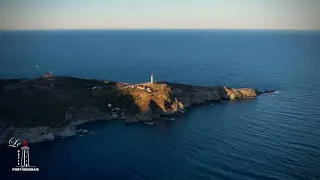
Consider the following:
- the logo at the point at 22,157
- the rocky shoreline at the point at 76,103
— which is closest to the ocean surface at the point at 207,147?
the logo at the point at 22,157

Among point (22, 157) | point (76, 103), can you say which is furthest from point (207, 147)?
point (76, 103)

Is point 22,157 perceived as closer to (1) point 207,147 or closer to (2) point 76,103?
(2) point 76,103

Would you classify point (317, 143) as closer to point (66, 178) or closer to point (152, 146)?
point (152, 146)

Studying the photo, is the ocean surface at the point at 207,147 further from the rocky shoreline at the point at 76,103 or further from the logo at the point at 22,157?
the rocky shoreline at the point at 76,103

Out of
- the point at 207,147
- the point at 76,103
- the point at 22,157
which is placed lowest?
the point at 22,157

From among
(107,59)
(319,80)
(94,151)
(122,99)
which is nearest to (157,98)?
(122,99)

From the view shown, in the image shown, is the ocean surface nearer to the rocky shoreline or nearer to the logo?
the logo
